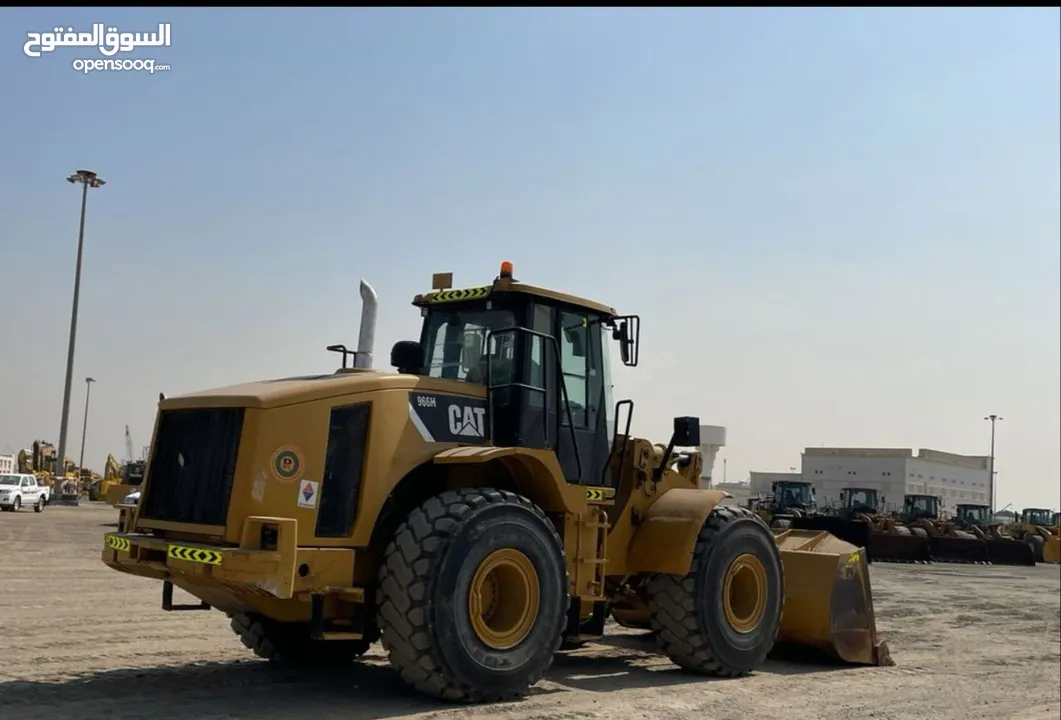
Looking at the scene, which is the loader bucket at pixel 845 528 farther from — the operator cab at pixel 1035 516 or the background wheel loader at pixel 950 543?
the operator cab at pixel 1035 516

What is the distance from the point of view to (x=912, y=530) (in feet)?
107

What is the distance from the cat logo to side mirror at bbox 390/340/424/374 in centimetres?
77

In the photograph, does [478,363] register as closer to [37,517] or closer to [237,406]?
[237,406]

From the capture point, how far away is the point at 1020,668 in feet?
34.9

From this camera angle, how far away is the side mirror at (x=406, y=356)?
27.0ft

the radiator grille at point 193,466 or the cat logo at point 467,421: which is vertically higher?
the cat logo at point 467,421

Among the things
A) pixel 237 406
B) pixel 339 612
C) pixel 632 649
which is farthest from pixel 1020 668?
pixel 237 406

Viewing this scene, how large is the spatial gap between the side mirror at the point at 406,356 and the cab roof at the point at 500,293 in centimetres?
63

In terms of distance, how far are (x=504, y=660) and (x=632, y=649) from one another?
356cm

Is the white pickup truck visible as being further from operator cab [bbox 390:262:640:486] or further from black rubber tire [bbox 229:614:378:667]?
operator cab [bbox 390:262:640:486]

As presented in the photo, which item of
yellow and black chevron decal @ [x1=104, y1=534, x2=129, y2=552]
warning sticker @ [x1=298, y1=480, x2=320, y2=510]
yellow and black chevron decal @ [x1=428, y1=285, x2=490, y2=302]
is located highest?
yellow and black chevron decal @ [x1=428, y1=285, x2=490, y2=302]

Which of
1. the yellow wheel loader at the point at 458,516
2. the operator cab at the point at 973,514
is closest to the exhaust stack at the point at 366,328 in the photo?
the yellow wheel loader at the point at 458,516

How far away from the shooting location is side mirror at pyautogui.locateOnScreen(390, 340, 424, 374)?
8.23 metres

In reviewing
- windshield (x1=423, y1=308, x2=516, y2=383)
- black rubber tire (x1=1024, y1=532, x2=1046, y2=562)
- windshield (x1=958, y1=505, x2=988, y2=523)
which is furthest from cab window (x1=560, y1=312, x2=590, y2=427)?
windshield (x1=958, y1=505, x2=988, y2=523)
